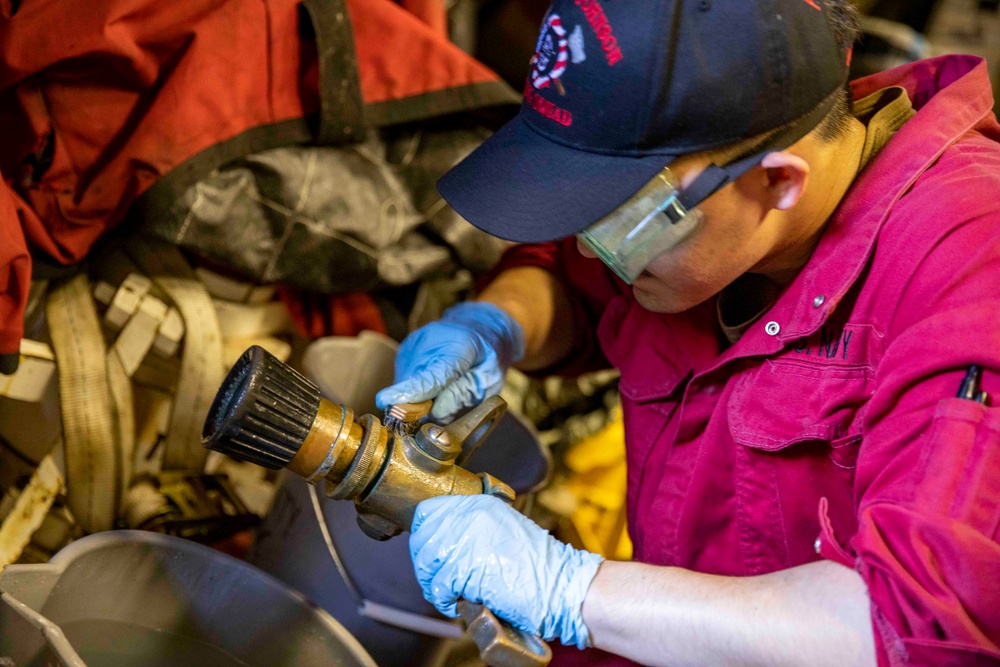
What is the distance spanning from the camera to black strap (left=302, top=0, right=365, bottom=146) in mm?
1479

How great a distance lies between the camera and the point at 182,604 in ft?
4.14

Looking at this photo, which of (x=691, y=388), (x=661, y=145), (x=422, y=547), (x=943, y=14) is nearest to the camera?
(x=661, y=145)

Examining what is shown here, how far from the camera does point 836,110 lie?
1.08m

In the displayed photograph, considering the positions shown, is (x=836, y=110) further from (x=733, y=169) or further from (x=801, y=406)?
(x=801, y=406)

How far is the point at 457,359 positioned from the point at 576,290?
0.38 meters

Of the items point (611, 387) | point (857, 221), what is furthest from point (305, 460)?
point (611, 387)

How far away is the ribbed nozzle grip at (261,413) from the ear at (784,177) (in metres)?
0.64

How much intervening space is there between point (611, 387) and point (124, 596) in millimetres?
1392

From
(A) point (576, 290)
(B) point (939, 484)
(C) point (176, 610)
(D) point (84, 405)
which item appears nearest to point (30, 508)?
(D) point (84, 405)

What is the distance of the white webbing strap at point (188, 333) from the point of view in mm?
1581

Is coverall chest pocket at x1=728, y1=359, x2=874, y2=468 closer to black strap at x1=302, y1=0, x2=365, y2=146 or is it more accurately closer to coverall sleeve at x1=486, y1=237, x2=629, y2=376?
coverall sleeve at x1=486, y1=237, x2=629, y2=376

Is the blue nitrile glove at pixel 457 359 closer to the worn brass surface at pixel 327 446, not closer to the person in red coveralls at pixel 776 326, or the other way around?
the person in red coveralls at pixel 776 326

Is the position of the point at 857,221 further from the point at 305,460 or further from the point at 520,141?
the point at 305,460

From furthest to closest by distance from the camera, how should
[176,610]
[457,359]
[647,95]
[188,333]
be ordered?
[188,333] < [457,359] < [176,610] < [647,95]
